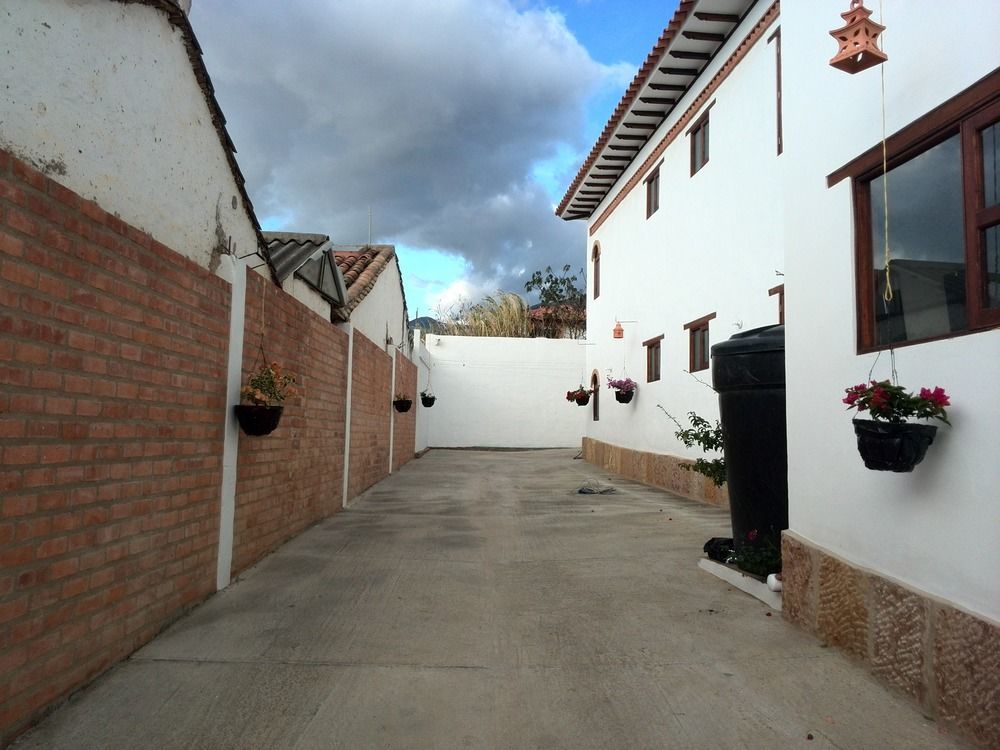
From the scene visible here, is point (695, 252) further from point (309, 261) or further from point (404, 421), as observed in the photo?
point (404, 421)

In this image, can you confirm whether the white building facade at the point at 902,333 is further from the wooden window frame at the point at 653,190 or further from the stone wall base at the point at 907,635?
the wooden window frame at the point at 653,190

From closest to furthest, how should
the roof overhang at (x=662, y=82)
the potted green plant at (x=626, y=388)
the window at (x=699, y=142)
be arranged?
the roof overhang at (x=662, y=82), the window at (x=699, y=142), the potted green plant at (x=626, y=388)

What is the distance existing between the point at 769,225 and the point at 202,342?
650 cm

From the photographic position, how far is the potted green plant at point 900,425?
2.94 metres

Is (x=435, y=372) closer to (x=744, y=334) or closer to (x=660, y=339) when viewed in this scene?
(x=660, y=339)

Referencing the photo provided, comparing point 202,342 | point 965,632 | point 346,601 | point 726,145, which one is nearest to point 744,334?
point 965,632

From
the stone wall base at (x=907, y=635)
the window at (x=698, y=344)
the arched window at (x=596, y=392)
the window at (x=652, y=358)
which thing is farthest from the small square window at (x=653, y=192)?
the stone wall base at (x=907, y=635)

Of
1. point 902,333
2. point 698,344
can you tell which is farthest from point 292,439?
point 698,344

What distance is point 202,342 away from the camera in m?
4.45

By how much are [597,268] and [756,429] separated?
1279 cm

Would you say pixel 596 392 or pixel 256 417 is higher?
pixel 596 392

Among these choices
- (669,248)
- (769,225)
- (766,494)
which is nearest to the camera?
(766,494)

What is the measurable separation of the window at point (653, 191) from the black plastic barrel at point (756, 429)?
7967mm

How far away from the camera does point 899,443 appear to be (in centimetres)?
296
